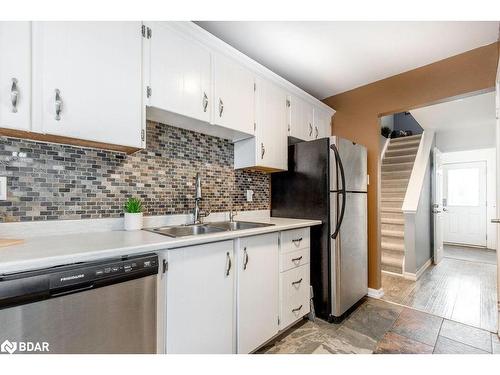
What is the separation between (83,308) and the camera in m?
0.92

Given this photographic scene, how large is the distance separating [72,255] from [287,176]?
6.45ft

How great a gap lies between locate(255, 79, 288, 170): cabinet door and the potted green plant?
105 centimetres

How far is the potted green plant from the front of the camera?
5.04ft

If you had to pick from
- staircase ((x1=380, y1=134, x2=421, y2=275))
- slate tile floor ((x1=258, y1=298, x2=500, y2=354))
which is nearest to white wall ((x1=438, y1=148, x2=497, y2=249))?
staircase ((x1=380, y1=134, x2=421, y2=275))

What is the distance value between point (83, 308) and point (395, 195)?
4.62 meters

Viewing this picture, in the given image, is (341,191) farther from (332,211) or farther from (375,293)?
(375,293)

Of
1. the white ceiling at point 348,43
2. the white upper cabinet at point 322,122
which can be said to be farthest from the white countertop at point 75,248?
the white upper cabinet at point 322,122

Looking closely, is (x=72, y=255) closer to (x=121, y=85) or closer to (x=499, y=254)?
(x=121, y=85)

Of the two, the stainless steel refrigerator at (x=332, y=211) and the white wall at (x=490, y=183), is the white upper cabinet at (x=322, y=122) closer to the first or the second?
the stainless steel refrigerator at (x=332, y=211)

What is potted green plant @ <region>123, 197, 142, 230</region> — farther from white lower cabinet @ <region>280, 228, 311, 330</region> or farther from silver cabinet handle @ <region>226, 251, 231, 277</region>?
white lower cabinet @ <region>280, 228, 311, 330</region>

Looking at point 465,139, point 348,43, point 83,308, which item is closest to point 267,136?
point 348,43

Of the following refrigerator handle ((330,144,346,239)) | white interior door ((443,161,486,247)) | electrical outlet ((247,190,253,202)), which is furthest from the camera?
white interior door ((443,161,486,247))

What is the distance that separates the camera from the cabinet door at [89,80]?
111 cm
